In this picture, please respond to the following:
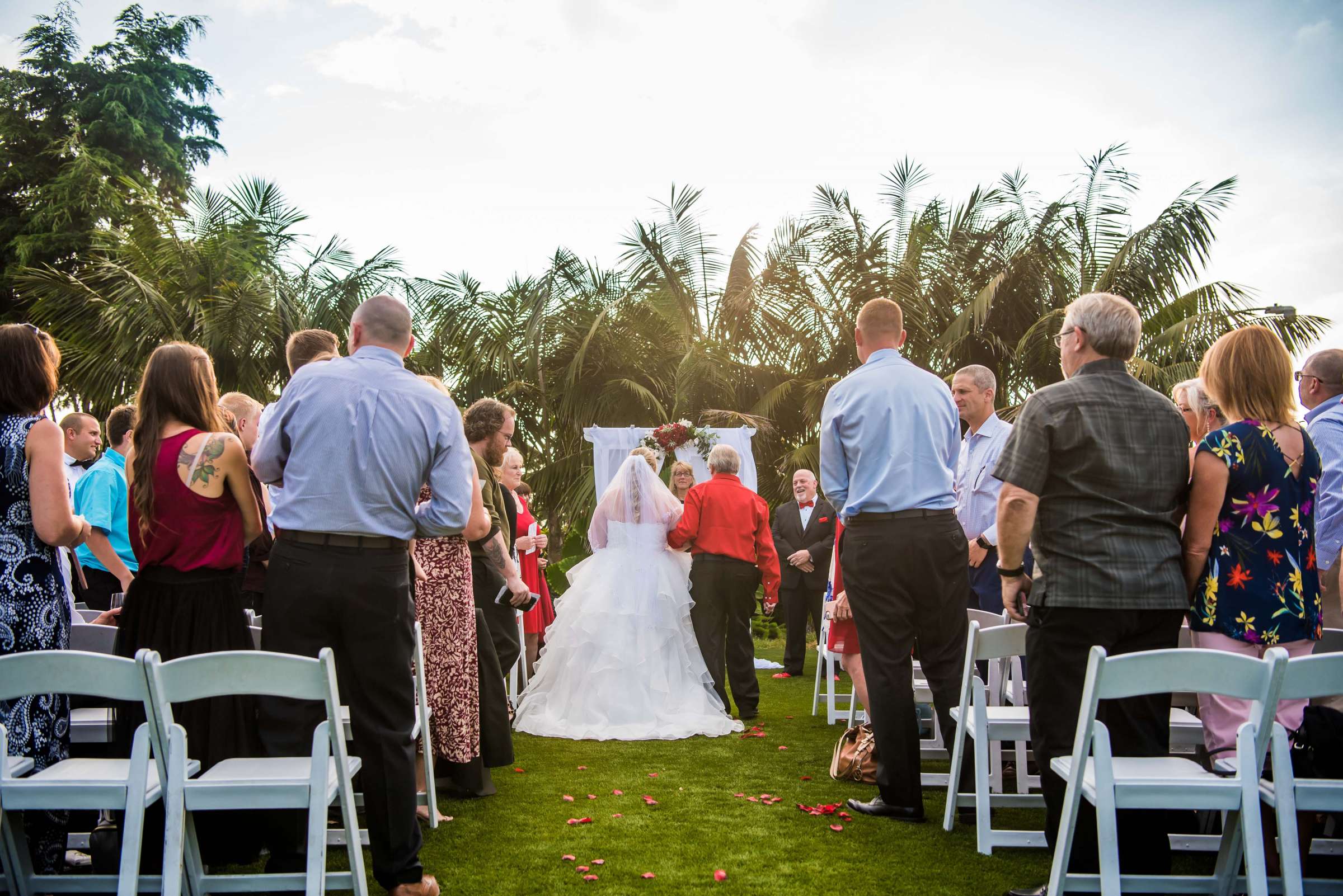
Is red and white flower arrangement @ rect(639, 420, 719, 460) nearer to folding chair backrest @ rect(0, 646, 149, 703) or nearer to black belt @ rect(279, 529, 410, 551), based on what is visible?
black belt @ rect(279, 529, 410, 551)

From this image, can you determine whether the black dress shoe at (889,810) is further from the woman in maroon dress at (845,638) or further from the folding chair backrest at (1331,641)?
the folding chair backrest at (1331,641)

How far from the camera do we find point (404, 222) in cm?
1531

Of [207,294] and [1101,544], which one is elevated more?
[207,294]

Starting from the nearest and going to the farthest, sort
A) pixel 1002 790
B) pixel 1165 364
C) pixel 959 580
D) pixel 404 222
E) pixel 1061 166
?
pixel 959 580 < pixel 1002 790 < pixel 1165 364 < pixel 1061 166 < pixel 404 222

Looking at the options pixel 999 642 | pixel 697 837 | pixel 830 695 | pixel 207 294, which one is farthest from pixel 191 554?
pixel 207 294

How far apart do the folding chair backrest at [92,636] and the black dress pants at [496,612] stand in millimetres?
1815

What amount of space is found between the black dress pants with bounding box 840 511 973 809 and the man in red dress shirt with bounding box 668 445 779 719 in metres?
2.86

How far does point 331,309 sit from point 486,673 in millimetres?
10621

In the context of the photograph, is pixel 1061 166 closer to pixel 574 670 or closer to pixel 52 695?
pixel 574 670

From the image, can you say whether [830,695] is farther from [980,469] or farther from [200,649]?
[200,649]

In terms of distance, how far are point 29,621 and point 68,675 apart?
89 cm

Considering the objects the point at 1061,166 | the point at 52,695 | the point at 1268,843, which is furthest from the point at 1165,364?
the point at 52,695

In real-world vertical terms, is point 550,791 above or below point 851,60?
below

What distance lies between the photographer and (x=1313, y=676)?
98.6 inches
